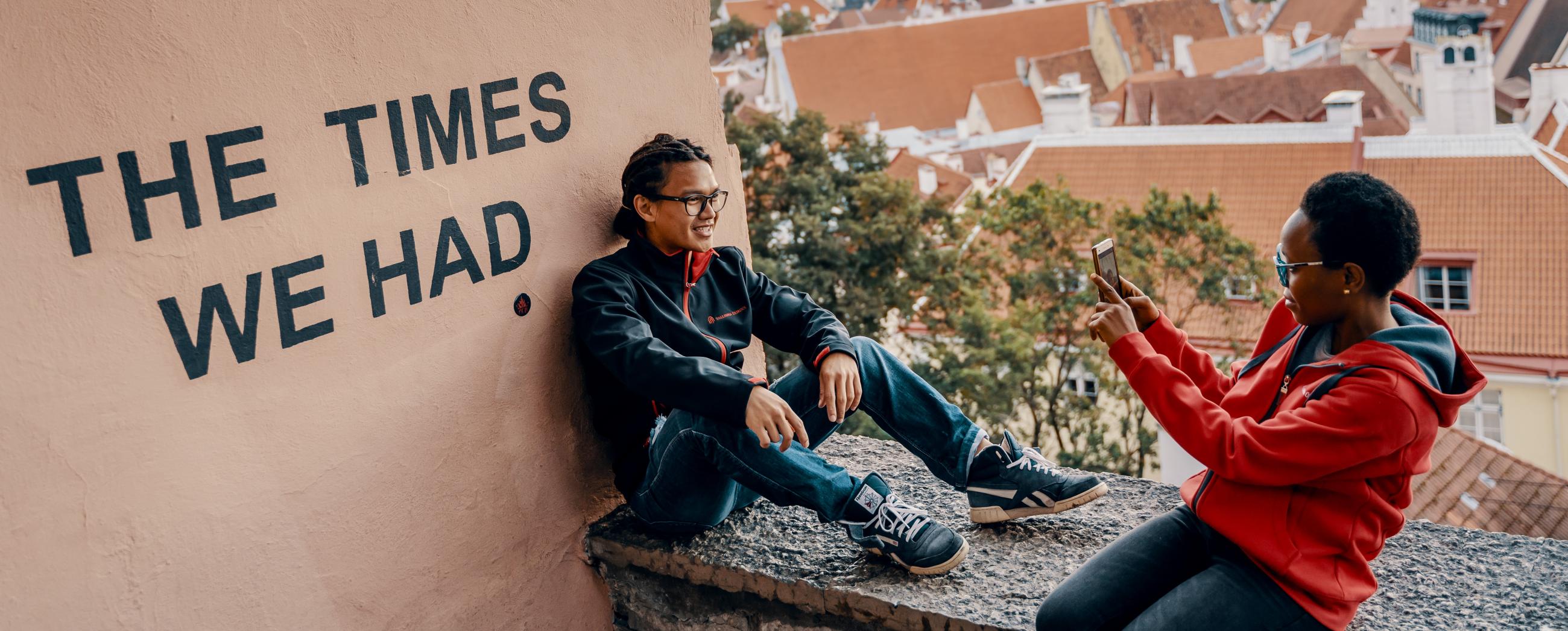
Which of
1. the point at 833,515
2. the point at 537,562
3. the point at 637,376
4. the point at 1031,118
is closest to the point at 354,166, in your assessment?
the point at 637,376

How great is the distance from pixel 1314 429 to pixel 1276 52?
32.7 metres

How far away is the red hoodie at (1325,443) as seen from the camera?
1806 mm

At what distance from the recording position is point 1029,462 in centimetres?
254

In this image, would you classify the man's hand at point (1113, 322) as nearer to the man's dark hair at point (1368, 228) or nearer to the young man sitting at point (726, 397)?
the man's dark hair at point (1368, 228)

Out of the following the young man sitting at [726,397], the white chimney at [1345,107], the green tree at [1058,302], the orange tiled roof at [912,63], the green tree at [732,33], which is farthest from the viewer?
the orange tiled roof at [912,63]

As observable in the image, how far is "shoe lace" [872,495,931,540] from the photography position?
2398 millimetres

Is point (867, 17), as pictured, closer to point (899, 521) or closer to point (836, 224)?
point (836, 224)

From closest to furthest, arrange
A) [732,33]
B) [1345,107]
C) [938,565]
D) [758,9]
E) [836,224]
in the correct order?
[938,565]
[836,224]
[1345,107]
[732,33]
[758,9]

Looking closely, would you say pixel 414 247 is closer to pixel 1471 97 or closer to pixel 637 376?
pixel 637 376

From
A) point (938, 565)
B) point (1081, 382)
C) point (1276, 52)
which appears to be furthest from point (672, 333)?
point (1276, 52)

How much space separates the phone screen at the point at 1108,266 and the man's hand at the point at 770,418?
581 mm

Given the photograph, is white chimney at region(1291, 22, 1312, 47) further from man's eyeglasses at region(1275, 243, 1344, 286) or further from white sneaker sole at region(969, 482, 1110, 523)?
man's eyeglasses at region(1275, 243, 1344, 286)

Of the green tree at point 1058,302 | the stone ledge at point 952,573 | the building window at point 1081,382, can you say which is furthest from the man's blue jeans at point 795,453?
the building window at point 1081,382

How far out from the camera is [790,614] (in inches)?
98.8
